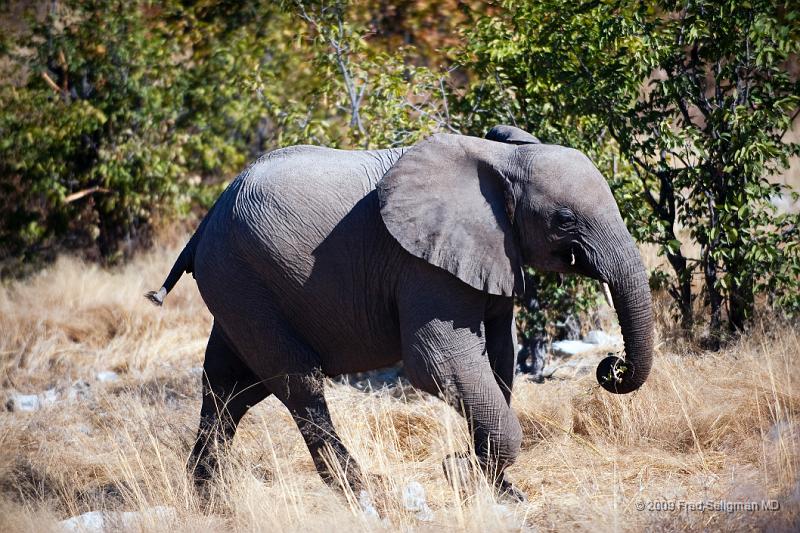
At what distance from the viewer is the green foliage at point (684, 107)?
7.15 m

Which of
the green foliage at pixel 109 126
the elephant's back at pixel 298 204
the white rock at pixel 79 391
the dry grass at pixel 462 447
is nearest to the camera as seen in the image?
the dry grass at pixel 462 447

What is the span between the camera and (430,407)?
21.4 feet

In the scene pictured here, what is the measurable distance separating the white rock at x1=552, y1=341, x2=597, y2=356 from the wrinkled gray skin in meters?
3.10

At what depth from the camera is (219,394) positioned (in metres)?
6.00

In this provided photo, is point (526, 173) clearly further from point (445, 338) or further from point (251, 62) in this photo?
point (251, 62)

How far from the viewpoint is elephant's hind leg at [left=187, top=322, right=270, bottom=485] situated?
5.94m

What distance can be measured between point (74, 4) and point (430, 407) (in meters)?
9.22

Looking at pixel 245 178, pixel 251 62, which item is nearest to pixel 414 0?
pixel 251 62

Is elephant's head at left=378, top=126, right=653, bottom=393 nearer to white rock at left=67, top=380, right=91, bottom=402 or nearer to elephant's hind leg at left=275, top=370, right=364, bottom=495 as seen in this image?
elephant's hind leg at left=275, top=370, right=364, bottom=495

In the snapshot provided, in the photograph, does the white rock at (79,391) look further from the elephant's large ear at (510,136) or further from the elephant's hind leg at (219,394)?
the elephant's large ear at (510,136)

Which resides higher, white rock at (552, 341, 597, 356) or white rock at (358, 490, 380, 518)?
white rock at (552, 341, 597, 356)

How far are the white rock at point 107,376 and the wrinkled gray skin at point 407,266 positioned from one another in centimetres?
383

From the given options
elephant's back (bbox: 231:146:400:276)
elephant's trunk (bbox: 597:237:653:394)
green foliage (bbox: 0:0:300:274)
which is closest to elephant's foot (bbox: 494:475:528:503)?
elephant's trunk (bbox: 597:237:653:394)

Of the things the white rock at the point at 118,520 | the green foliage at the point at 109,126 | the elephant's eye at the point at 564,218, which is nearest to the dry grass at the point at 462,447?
the white rock at the point at 118,520
